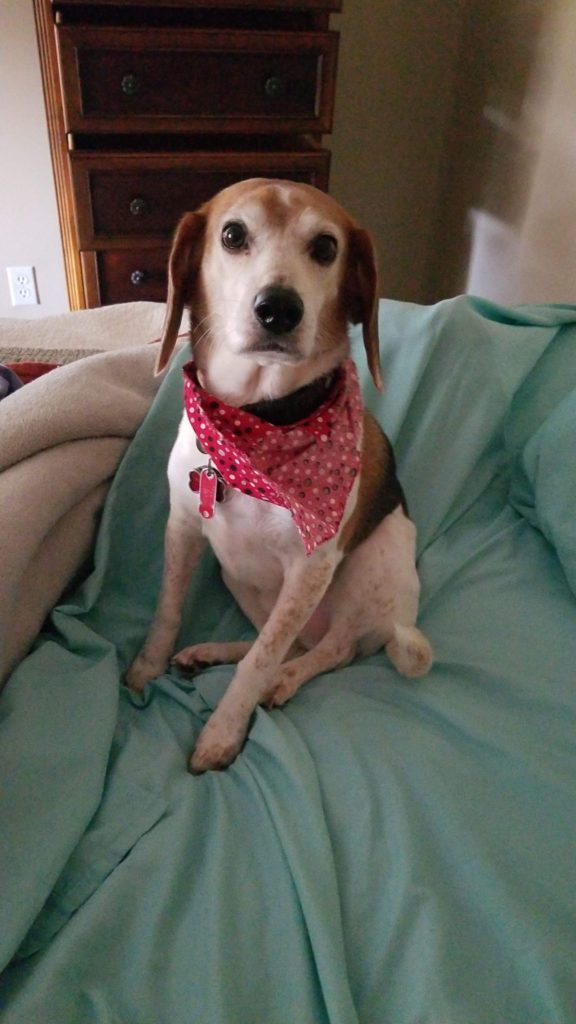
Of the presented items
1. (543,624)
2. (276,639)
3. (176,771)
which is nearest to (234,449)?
(276,639)

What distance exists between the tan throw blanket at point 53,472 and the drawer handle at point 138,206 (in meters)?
0.86

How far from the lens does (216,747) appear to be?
98 cm

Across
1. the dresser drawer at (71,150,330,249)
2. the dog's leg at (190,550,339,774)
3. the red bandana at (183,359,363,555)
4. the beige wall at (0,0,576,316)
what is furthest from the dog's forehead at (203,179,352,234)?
the beige wall at (0,0,576,316)

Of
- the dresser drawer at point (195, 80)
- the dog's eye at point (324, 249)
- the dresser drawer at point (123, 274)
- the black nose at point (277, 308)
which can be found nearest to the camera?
the black nose at point (277, 308)

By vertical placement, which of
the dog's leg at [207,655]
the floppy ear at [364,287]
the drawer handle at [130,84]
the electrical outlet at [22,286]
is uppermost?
the drawer handle at [130,84]

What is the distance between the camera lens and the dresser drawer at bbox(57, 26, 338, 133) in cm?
176

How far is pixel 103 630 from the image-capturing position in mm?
1182

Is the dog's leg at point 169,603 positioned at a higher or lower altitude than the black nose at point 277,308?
lower

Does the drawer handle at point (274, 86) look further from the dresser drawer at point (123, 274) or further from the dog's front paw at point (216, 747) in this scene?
the dog's front paw at point (216, 747)

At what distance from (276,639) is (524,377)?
2.58 ft

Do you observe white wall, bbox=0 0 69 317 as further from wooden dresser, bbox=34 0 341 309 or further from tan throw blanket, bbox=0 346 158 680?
tan throw blanket, bbox=0 346 158 680

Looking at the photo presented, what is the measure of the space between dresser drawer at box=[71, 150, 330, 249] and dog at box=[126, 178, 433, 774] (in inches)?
40.3

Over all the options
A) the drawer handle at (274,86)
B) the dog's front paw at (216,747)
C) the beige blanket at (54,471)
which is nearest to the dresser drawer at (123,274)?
the drawer handle at (274,86)

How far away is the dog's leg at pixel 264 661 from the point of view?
988mm
